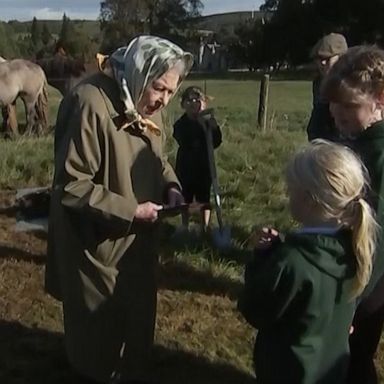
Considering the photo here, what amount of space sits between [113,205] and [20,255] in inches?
117

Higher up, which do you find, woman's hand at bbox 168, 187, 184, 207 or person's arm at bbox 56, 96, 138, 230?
person's arm at bbox 56, 96, 138, 230

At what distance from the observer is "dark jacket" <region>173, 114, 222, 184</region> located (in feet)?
21.7

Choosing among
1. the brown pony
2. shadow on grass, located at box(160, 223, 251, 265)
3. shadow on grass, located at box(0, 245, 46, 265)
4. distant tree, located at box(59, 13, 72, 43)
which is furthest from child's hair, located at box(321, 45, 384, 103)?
distant tree, located at box(59, 13, 72, 43)

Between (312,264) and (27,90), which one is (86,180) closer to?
(312,264)

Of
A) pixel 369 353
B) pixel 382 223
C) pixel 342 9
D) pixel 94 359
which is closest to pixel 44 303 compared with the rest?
pixel 94 359

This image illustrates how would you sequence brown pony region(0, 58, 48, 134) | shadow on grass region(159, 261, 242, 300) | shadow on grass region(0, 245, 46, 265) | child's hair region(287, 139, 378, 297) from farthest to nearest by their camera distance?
brown pony region(0, 58, 48, 134)
shadow on grass region(0, 245, 46, 265)
shadow on grass region(159, 261, 242, 300)
child's hair region(287, 139, 378, 297)

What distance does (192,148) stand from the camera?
666cm

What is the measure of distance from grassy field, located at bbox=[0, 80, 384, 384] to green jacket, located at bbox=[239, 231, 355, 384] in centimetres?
146

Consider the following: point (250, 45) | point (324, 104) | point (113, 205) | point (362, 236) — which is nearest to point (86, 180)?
point (113, 205)

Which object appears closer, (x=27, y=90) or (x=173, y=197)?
(x=173, y=197)

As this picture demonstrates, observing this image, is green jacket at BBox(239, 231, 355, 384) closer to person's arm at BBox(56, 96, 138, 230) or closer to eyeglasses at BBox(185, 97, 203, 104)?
person's arm at BBox(56, 96, 138, 230)

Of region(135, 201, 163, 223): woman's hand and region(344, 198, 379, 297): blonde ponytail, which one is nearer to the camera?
region(344, 198, 379, 297): blonde ponytail

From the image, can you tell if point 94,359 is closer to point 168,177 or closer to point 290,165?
point 168,177

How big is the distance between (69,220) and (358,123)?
124 cm
